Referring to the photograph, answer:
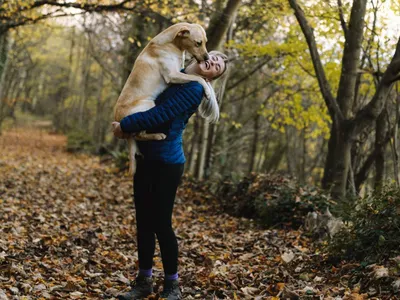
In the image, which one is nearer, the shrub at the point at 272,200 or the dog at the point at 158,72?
the dog at the point at 158,72

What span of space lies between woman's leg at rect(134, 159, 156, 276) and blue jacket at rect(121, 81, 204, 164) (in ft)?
0.44

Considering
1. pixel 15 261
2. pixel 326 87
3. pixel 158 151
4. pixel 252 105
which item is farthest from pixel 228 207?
pixel 252 105

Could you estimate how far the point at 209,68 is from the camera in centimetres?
356

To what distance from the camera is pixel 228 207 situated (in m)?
9.30

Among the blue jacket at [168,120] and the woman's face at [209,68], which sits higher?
the woman's face at [209,68]

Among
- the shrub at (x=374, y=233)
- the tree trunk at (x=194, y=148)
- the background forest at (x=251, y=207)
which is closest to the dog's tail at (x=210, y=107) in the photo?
the background forest at (x=251, y=207)

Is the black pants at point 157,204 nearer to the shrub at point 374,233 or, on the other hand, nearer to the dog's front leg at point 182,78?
the dog's front leg at point 182,78

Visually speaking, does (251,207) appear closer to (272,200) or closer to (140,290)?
(272,200)

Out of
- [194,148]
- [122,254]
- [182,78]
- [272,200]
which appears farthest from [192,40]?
[194,148]

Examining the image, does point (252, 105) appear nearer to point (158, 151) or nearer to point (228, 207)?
point (228, 207)

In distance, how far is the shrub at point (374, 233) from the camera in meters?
4.20

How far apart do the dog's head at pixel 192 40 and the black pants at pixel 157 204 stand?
0.91 m

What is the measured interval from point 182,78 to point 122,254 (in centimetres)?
293

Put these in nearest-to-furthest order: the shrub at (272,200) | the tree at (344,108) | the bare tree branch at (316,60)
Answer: the shrub at (272,200) < the tree at (344,108) < the bare tree branch at (316,60)
